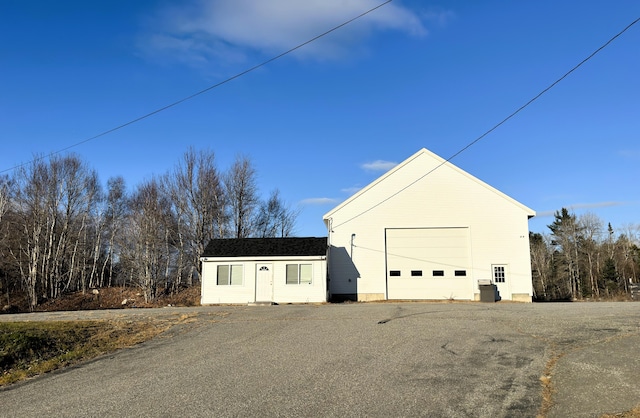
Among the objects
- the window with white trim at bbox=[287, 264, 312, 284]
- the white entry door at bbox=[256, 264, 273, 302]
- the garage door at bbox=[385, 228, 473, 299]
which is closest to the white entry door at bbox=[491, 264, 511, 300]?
the garage door at bbox=[385, 228, 473, 299]

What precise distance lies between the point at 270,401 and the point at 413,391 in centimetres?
201

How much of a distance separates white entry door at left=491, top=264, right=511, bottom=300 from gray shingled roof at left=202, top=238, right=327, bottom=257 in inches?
390

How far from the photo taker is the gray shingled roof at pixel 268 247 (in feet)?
81.5

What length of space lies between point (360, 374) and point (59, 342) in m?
8.73

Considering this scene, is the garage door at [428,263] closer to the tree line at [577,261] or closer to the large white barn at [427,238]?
the large white barn at [427,238]

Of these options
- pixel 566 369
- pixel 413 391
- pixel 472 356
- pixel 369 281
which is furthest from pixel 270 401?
pixel 369 281

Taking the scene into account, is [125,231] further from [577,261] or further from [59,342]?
[577,261]

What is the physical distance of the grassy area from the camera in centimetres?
913

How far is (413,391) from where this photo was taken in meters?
6.16

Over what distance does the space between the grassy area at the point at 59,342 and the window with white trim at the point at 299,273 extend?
1037 centimetres

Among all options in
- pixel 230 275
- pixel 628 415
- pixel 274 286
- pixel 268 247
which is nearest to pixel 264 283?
pixel 274 286

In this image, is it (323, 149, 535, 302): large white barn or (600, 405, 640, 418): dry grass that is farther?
(323, 149, 535, 302): large white barn

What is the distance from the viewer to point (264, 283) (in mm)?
24547

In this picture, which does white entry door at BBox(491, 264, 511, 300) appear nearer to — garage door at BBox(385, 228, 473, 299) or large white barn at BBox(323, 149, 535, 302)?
large white barn at BBox(323, 149, 535, 302)
